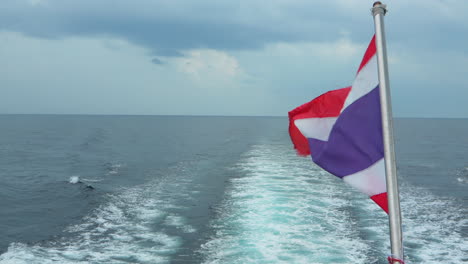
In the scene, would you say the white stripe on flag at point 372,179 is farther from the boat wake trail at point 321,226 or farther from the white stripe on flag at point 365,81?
the boat wake trail at point 321,226

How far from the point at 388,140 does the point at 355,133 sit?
884 millimetres

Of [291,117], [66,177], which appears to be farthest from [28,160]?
[291,117]

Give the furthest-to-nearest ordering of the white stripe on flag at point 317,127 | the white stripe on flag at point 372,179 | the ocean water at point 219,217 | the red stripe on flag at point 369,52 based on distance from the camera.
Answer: the ocean water at point 219,217 < the white stripe on flag at point 317,127 < the white stripe on flag at point 372,179 < the red stripe on flag at point 369,52

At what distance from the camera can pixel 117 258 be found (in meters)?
15.6

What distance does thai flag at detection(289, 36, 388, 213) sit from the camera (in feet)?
17.0

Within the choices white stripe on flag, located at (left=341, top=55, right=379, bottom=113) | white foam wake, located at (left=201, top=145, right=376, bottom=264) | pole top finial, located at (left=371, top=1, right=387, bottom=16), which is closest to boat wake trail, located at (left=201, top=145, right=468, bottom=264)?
white foam wake, located at (left=201, top=145, right=376, bottom=264)

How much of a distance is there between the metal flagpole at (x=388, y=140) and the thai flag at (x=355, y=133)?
46cm

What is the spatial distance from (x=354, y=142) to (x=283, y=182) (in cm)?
2505

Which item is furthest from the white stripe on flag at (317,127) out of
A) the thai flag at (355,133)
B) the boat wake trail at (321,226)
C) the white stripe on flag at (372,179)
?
the boat wake trail at (321,226)

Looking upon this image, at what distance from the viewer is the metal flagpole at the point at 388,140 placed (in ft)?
14.7

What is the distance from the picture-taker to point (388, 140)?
15.1ft

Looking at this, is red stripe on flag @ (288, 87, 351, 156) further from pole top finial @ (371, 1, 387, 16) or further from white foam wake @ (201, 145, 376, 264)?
white foam wake @ (201, 145, 376, 264)

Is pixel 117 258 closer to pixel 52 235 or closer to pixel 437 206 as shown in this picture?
pixel 52 235

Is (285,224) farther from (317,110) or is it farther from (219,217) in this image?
(317,110)
